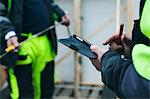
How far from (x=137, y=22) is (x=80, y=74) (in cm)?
231

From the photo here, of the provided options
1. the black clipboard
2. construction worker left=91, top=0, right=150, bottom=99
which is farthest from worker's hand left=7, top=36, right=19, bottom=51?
construction worker left=91, top=0, right=150, bottom=99

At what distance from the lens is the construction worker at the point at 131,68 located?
2.56 ft

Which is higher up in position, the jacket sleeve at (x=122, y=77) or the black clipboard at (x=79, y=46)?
the black clipboard at (x=79, y=46)

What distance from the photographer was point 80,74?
10.6ft

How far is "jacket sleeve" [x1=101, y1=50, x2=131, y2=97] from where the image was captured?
2.85ft

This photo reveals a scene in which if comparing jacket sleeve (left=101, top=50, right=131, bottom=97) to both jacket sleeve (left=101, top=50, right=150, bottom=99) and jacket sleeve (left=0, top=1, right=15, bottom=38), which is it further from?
jacket sleeve (left=0, top=1, right=15, bottom=38)

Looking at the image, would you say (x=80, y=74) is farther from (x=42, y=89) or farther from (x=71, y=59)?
(x=42, y=89)

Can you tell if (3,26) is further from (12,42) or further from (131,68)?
(131,68)

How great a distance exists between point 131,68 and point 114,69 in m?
0.07

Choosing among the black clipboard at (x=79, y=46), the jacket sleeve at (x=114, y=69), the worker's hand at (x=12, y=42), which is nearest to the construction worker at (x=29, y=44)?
the worker's hand at (x=12, y=42)

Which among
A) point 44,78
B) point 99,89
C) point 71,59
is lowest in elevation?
point 99,89

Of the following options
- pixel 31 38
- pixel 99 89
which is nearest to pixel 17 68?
pixel 31 38

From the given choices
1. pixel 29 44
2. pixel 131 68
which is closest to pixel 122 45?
pixel 131 68

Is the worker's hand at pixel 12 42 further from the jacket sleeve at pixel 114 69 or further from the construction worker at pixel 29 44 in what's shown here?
the jacket sleeve at pixel 114 69
